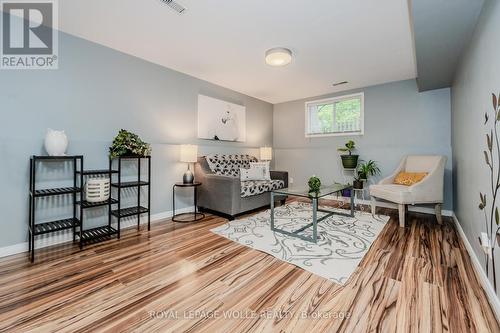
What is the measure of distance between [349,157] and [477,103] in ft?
7.34

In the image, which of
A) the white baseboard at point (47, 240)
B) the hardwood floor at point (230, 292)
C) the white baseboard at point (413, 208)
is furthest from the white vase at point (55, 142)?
the white baseboard at point (413, 208)

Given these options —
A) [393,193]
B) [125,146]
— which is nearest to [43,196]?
[125,146]

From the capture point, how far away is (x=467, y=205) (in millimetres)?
2213

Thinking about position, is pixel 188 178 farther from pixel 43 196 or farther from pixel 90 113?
pixel 43 196

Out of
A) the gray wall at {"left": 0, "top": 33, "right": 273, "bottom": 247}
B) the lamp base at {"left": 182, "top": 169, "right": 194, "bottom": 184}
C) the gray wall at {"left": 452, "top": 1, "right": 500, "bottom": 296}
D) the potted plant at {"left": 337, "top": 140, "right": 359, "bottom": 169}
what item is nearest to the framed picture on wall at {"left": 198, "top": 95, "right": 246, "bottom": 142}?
the gray wall at {"left": 0, "top": 33, "right": 273, "bottom": 247}

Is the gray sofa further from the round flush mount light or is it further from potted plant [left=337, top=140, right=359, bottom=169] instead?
the round flush mount light

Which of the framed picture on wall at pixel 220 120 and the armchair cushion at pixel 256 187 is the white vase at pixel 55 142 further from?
the armchair cushion at pixel 256 187

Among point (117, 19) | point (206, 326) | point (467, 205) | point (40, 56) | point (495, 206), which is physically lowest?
point (206, 326)

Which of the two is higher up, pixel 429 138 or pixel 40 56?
pixel 40 56

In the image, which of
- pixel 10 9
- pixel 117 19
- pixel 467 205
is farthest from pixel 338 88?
pixel 10 9

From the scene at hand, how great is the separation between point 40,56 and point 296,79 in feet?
11.0

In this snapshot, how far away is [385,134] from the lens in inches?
155

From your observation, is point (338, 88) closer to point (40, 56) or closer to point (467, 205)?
point (467, 205)

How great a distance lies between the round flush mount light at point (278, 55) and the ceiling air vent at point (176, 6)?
3.69 feet
